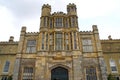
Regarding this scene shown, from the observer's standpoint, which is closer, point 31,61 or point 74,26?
point 31,61

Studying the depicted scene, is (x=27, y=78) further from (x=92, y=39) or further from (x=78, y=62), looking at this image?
(x=92, y=39)

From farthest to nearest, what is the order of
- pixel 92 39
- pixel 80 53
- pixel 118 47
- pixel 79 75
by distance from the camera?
pixel 118 47 → pixel 92 39 → pixel 80 53 → pixel 79 75

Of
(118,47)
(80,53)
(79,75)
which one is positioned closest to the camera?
(79,75)

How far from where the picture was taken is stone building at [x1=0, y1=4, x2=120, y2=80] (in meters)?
27.2

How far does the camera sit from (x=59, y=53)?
2831 cm

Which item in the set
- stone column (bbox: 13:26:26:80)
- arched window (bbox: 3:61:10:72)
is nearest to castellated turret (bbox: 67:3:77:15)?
stone column (bbox: 13:26:26:80)

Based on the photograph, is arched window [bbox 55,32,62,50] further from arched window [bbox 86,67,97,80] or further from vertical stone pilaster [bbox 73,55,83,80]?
arched window [bbox 86,67,97,80]

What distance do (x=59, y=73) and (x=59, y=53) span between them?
336 cm

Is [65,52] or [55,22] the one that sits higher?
[55,22]

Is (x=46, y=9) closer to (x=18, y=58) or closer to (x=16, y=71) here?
(x=18, y=58)

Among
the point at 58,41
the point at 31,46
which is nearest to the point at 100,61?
the point at 58,41

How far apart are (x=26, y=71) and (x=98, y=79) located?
11961 mm

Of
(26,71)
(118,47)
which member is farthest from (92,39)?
(26,71)

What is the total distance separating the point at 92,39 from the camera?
30219 millimetres
